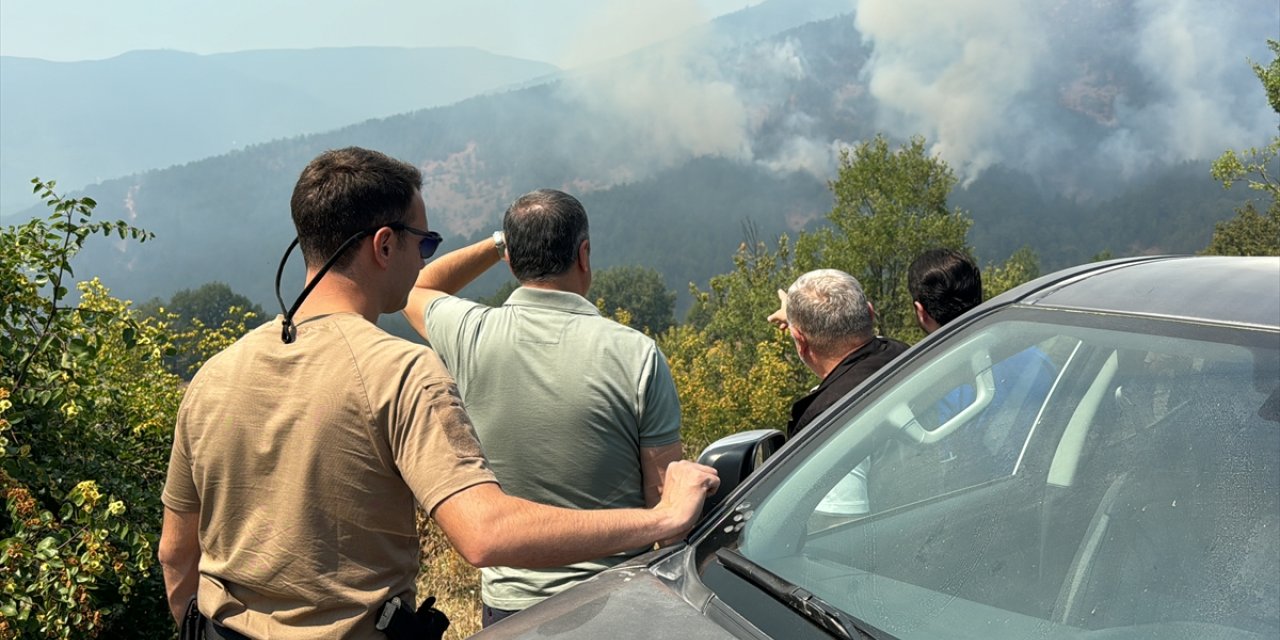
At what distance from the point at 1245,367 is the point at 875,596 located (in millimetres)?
682

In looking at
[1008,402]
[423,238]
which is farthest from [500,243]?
[1008,402]

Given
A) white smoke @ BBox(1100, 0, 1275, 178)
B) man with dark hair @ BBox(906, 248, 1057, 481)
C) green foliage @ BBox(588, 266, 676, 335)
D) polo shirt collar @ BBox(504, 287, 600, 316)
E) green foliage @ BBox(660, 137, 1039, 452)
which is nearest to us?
man with dark hair @ BBox(906, 248, 1057, 481)

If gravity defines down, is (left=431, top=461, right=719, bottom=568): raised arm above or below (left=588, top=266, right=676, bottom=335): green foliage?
above

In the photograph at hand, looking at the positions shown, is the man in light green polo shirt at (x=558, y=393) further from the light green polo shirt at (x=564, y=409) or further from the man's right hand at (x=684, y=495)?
the man's right hand at (x=684, y=495)

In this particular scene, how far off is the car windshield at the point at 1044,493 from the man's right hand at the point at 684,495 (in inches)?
3.4

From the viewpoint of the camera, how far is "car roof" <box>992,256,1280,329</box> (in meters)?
1.60

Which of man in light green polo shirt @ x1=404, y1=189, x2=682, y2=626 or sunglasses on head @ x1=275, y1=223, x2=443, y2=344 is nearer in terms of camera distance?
sunglasses on head @ x1=275, y1=223, x2=443, y2=344

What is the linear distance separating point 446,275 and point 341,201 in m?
1.34

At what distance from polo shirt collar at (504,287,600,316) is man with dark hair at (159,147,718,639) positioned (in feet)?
2.52

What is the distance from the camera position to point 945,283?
→ 3.65 metres

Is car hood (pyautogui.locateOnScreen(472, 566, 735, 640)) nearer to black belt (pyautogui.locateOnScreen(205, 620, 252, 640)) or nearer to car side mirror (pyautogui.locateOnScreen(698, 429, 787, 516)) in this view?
car side mirror (pyautogui.locateOnScreen(698, 429, 787, 516))

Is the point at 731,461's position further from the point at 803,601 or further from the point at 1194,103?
the point at 1194,103

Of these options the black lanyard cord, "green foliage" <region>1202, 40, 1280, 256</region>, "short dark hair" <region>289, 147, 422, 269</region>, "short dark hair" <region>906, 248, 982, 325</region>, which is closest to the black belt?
the black lanyard cord

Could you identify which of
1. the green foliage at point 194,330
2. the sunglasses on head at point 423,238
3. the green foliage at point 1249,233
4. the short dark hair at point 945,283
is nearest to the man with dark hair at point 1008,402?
the sunglasses on head at point 423,238
